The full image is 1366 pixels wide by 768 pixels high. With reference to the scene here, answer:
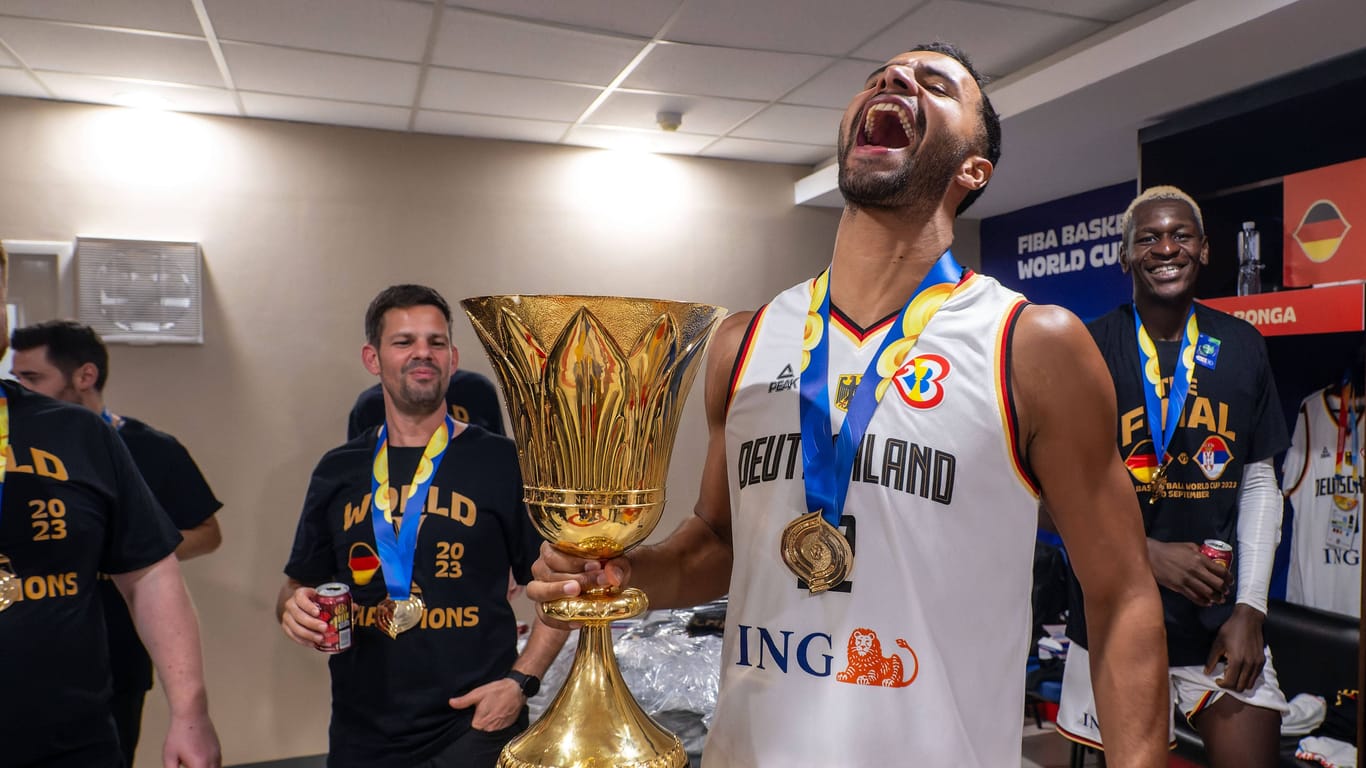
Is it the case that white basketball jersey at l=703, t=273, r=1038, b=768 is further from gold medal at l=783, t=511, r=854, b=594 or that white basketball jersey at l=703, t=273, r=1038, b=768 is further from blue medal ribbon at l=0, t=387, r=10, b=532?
blue medal ribbon at l=0, t=387, r=10, b=532

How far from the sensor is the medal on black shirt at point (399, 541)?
6.55 ft

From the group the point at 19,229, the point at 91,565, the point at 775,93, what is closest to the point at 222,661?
the point at 19,229

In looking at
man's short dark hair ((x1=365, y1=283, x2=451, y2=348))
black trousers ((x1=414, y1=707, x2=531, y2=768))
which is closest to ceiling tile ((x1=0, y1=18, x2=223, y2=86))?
man's short dark hair ((x1=365, y1=283, x2=451, y2=348))

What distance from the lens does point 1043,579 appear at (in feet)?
11.7

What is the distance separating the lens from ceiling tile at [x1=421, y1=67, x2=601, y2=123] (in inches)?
151

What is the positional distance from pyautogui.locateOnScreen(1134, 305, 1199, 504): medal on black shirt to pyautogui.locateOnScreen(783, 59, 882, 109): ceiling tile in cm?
176

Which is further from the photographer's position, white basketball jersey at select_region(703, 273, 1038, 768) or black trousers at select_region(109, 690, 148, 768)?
black trousers at select_region(109, 690, 148, 768)

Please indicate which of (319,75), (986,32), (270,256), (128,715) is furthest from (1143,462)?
(270,256)

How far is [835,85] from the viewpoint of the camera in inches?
152

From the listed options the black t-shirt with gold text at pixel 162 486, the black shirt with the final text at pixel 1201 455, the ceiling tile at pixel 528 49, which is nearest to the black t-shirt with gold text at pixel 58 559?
the black t-shirt with gold text at pixel 162 486

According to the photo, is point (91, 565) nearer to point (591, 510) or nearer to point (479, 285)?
point (591, 510)

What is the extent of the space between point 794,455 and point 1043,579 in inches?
111

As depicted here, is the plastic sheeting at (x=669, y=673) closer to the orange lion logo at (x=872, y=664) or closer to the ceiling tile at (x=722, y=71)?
the orange lion logo at (x=872, y=664)

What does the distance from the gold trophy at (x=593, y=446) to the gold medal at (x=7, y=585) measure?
1.18 m
